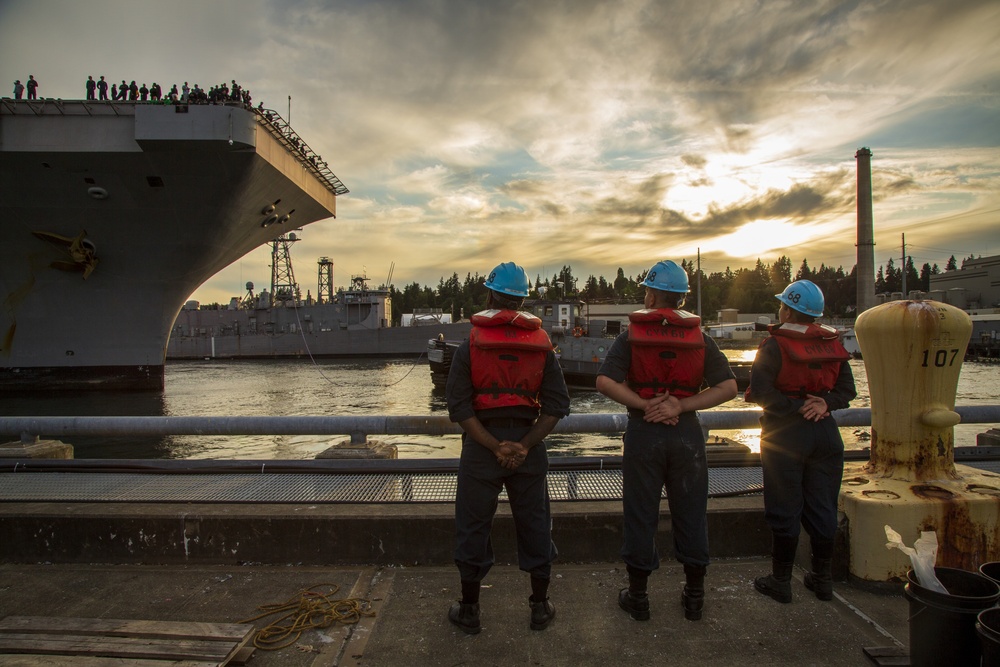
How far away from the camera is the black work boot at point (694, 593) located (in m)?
2.88

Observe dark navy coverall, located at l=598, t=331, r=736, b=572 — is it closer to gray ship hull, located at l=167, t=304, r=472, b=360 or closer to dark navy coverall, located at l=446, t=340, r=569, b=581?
dark navy coverall, located at l=446, t=340, r=569, b=581

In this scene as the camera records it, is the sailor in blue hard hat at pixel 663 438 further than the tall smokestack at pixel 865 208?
No

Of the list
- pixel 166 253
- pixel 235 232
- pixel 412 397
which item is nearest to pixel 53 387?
pixel 166 253

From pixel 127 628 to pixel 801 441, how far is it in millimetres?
3627

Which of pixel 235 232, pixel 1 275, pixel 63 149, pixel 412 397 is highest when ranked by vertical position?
pixel 63 149

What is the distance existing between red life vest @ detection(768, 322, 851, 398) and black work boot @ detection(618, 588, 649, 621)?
4.76 feet

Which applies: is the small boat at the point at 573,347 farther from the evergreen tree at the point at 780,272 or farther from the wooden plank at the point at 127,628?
the evergreen tree at the point at 780,272

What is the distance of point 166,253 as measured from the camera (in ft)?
80.4

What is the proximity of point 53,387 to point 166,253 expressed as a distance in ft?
27.3

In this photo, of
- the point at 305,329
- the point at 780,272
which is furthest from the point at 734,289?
the point at 305,329

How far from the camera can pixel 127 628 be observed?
104 inches

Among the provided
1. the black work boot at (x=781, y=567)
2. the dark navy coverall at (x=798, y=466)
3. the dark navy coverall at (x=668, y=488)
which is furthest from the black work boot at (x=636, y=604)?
the dark navy coverall at (x=798, y=466)

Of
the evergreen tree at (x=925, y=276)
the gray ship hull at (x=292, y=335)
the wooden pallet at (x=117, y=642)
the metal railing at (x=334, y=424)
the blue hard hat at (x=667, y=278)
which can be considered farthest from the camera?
the evergreen tree at (x=925, y=276)

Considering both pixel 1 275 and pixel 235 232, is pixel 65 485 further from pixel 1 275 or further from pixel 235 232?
pixel 1 275
